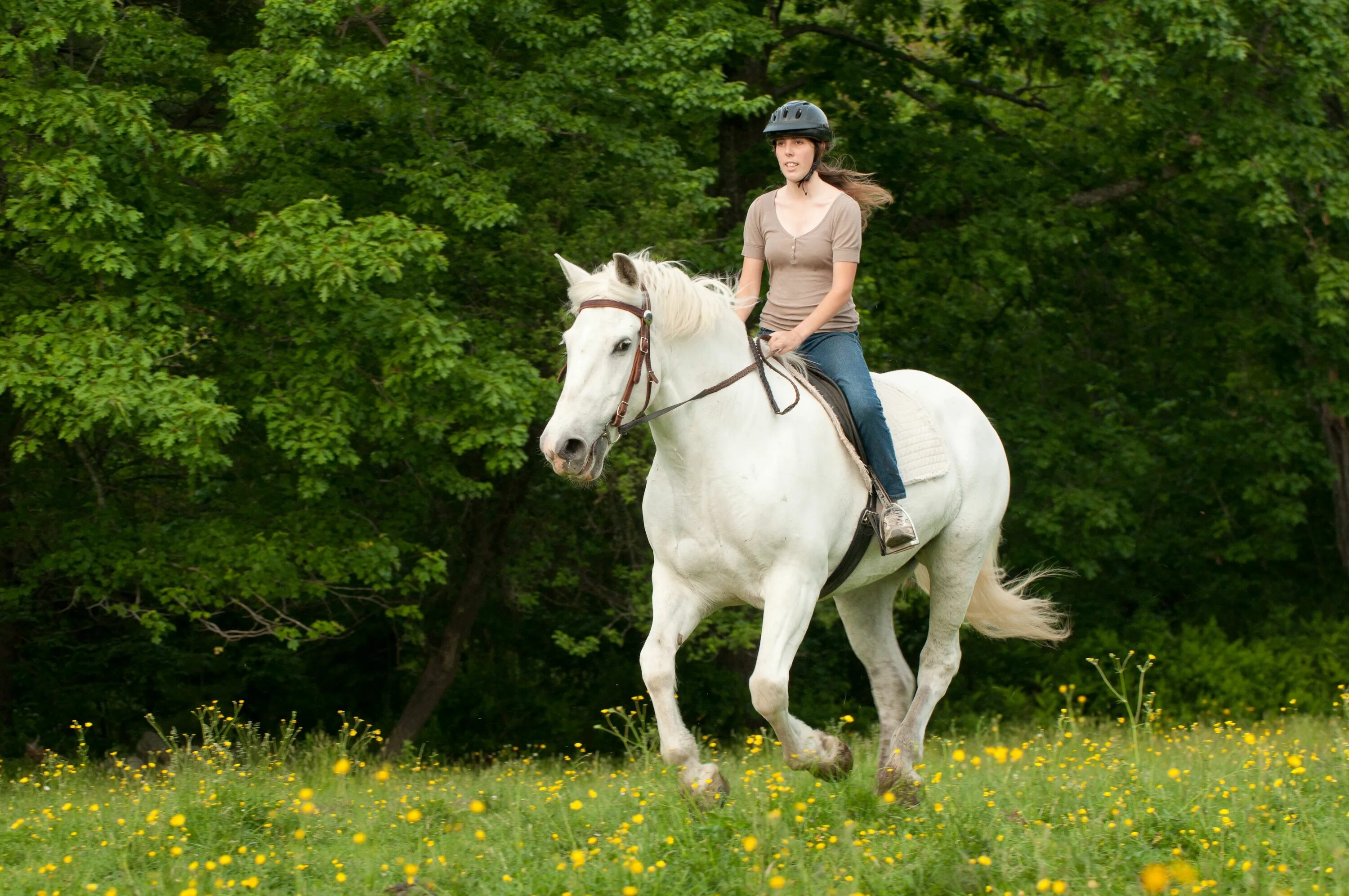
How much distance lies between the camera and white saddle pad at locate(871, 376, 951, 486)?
629cm

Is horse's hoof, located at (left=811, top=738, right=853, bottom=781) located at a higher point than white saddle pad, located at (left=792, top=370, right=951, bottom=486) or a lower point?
lower

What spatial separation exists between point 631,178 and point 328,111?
2.77m

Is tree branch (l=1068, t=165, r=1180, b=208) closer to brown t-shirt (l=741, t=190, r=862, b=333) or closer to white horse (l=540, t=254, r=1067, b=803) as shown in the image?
brown t-shirt (l=741, t=190, r=862, b=333)

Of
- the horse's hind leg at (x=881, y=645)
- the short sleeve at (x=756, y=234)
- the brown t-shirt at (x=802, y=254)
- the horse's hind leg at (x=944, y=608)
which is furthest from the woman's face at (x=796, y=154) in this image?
the horse's hind leg at (x=881, y=645)

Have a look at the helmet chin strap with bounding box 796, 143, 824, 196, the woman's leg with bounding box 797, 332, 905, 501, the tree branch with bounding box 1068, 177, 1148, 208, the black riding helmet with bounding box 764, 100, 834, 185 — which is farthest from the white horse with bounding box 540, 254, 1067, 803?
the tree branch with bounding box 1068, 177, 1148, 208

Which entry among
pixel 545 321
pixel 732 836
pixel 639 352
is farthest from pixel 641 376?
pixel 545 321

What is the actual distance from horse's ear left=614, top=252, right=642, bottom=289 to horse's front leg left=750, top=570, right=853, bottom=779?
4.18 feet

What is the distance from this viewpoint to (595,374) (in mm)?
4898

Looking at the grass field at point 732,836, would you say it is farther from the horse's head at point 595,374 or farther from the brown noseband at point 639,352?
the brown noseband at point 639,352

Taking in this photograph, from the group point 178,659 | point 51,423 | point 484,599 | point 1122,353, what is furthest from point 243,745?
point 1122,353

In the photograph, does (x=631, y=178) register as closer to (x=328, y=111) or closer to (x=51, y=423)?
(x=328, y=111)

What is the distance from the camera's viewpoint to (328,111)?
38.3 feet

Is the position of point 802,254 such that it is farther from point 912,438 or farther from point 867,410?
point 912,438

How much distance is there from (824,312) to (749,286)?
0.45 metres
